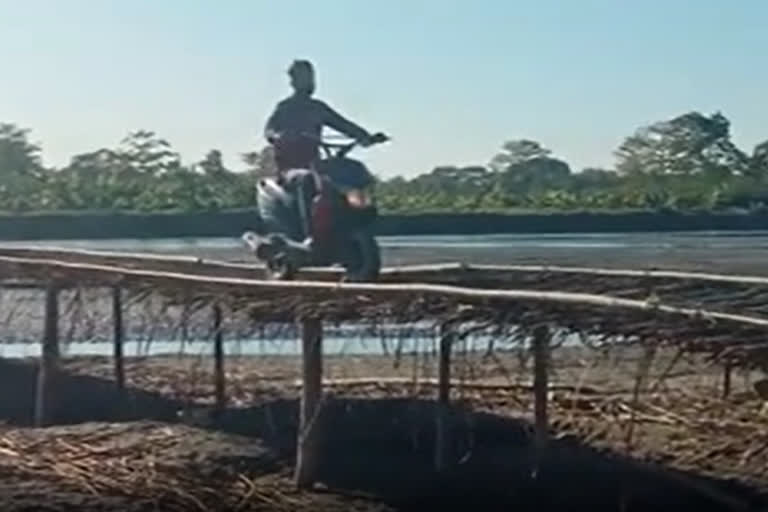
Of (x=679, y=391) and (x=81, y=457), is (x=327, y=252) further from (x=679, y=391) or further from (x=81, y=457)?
(x=679, y=391)

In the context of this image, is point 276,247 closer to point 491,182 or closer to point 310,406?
point 310,406

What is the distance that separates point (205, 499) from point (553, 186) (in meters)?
57.0

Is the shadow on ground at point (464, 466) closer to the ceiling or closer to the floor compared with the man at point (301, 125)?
closer to the floor

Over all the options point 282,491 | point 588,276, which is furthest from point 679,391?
point 282,491

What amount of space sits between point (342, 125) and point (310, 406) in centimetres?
205

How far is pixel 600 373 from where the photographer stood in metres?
15.5

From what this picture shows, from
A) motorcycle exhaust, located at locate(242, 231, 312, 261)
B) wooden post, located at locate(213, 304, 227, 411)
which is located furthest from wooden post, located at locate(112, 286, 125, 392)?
motorcycle exhaust, located at locate(242, 231, 312, 261)

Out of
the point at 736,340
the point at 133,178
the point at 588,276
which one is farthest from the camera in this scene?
the point at 133,178

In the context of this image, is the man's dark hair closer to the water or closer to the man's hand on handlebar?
the man's hand on handlebar

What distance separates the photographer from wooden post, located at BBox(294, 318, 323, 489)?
11164 millimetres

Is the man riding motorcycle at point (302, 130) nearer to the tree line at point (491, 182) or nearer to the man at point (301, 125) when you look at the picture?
the man at point (301, 125)

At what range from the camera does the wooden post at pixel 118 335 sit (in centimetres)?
1425

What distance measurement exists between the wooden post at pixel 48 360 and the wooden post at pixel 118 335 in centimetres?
47

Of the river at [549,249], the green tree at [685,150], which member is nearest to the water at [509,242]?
the river at [549,249]
